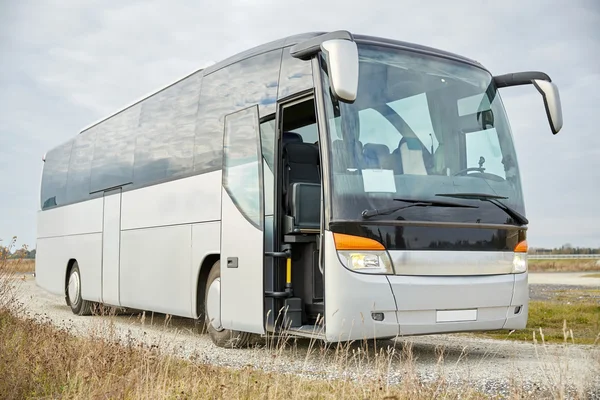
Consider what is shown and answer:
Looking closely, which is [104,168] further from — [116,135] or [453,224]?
[453,224]

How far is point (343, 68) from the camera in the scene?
7.49m

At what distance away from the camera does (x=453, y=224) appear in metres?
8.33

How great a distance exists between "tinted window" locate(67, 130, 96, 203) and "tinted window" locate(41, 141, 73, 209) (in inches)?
16.8

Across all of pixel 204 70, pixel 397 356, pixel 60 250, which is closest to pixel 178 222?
pixel 204 70

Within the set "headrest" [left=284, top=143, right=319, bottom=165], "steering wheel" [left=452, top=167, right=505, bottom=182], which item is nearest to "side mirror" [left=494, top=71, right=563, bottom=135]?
"steering wheel" [left=452, top=167, right=505, bottom=182]

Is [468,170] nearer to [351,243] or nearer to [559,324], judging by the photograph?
[351,243]

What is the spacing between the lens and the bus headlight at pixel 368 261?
7848mm

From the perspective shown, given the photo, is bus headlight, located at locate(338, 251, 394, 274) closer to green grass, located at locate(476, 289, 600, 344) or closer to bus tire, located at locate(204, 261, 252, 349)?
bus tire, located at locate(204, 261, 252, 349)

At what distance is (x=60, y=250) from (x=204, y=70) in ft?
26.0

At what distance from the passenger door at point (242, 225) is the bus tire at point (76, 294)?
744cm

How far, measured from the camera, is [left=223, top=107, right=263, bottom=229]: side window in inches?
370

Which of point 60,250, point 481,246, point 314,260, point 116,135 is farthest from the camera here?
point 60,250

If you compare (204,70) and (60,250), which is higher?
(204,70)

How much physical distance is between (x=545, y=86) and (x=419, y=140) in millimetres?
2035
